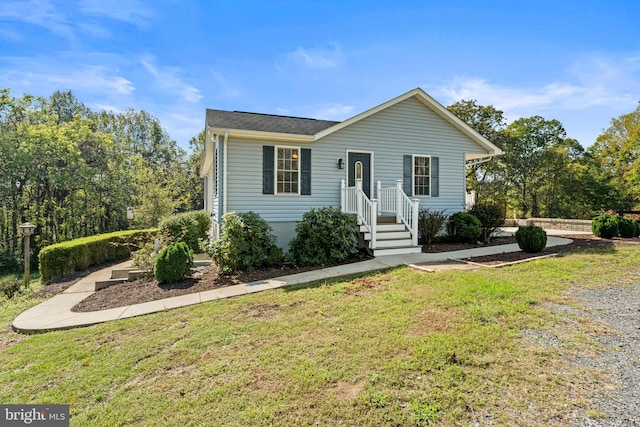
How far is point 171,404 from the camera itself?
8.39ft

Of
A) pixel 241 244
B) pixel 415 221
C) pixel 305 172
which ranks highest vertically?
pixel 305 172

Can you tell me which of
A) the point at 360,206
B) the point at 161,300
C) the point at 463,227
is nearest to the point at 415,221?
the point at 360,206

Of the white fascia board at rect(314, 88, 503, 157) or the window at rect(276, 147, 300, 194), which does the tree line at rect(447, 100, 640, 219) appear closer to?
the white fascia board at rect(314, 88, 503, 157)

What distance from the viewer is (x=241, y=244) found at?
23.7 ft

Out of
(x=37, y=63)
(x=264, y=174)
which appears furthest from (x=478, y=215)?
(x=37, y=63)

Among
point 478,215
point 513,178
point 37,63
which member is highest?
point 37,63

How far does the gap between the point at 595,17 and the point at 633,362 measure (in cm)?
957

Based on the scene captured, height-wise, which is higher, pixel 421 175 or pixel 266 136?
pixel 266 136

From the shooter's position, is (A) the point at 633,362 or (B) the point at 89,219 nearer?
(A) the point at 633,362

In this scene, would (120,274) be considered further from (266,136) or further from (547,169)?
(547,169)

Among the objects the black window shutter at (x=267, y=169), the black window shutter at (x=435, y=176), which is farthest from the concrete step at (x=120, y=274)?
the black window shutter at (x=435, y=176)

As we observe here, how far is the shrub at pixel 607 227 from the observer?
32.3 ft

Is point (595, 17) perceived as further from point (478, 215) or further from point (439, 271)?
point (439, 271)

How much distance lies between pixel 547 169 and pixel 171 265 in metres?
25.4
